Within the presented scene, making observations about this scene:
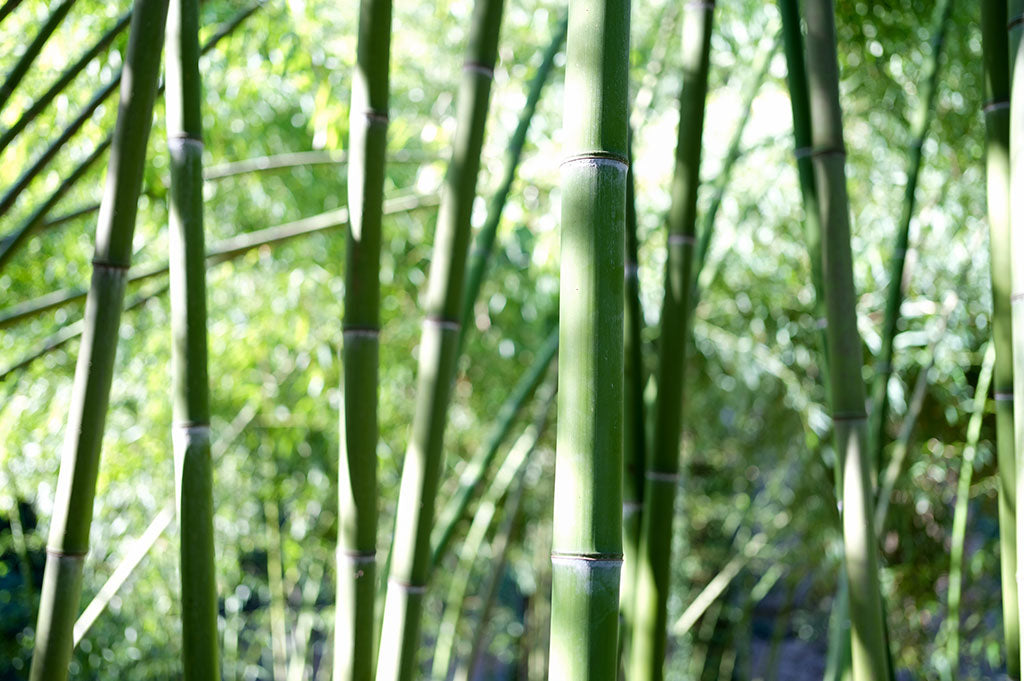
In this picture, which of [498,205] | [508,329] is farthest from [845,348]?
[508,329]

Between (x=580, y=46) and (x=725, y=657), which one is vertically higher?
(x=580, y=46)

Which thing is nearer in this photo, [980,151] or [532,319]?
[980,151]

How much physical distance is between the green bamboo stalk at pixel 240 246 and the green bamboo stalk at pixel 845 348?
92 centimetres

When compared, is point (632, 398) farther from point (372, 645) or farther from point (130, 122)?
point (130, 122)

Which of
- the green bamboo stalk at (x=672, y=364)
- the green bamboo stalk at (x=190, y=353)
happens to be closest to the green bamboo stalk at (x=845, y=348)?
the green bamboo stalk at (x=672, y=364)

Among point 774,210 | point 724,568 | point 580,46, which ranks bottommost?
point 724,568

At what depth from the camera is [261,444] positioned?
3.71 metres

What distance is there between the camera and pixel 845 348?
1200 millimetres

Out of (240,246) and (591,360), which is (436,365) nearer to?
(591,360)

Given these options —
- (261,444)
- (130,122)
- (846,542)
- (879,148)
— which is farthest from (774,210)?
(130,122)

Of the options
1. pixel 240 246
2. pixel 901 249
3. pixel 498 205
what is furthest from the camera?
pixel 240 246

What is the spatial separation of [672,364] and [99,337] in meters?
0.74

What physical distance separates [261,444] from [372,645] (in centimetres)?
254

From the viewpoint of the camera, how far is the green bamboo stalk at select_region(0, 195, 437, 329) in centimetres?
203
